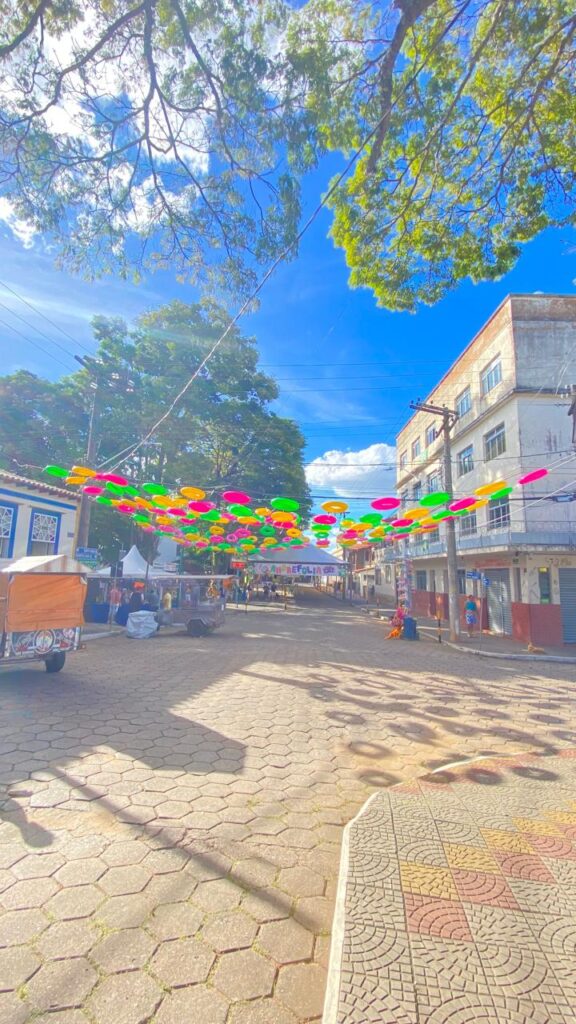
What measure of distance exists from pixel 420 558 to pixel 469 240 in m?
21.1

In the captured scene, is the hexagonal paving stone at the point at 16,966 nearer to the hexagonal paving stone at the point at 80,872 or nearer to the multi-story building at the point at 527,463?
the hexagonal paving stone at the point at 80,872

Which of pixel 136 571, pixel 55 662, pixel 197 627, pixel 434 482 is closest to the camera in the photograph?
pixel 55 662

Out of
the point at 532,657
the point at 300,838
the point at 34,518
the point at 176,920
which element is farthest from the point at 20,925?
the point at 34,518

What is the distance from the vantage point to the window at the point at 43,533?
14.8 m

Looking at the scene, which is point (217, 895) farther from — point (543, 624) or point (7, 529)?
point (543, 624)

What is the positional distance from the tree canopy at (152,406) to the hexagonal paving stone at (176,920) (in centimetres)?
2057

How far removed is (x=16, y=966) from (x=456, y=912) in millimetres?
2089

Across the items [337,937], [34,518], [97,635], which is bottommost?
[97,635]

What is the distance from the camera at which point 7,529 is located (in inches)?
547

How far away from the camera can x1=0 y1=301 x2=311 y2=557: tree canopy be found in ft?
73.7

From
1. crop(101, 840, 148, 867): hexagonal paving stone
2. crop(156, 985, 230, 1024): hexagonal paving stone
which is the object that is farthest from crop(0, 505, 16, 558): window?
crop(156, 985, 230, 1024): hexagonal paving stone

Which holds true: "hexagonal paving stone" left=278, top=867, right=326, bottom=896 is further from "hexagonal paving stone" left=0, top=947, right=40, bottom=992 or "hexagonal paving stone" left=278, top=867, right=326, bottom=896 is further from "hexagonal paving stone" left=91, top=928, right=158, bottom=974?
"hexagonal paving stone" left=0, top=947, right=40, bottom=992

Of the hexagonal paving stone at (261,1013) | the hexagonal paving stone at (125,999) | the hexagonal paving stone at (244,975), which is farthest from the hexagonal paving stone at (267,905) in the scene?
the hexagonal paving stone at (125,999)

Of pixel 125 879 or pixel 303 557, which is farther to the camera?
pixel 303 557
